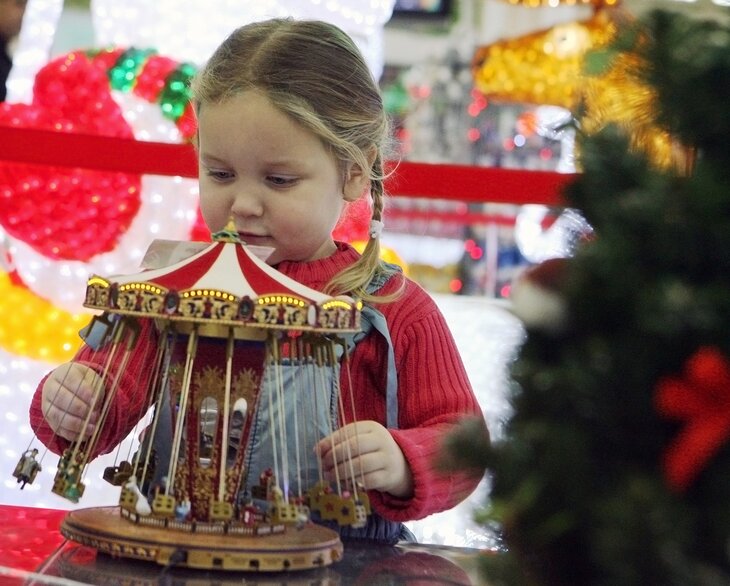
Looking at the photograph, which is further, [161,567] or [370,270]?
[370,270]

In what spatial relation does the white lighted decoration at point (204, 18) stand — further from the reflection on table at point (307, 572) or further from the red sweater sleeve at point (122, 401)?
the reflection on table at point (307, 572)

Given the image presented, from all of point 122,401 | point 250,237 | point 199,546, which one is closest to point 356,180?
point 250,237

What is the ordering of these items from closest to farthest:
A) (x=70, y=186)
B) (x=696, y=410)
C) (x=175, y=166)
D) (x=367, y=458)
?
(x=696, y=410)
(x=367, y=458)
(x=175, y=166)
(x=70, y=186)

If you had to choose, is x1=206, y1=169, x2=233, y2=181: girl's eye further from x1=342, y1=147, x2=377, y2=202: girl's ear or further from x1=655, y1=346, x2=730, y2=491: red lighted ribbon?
x1=655, y1=346, x2=730, y2=491: red lighted ribbon

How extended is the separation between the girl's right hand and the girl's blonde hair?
32cm

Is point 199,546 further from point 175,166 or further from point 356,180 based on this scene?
point 175,166

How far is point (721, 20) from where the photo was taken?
0.53 meters

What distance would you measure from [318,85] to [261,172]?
0.16 m

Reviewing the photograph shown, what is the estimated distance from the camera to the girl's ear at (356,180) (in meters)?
1.32

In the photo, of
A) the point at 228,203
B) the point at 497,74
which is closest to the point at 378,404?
the point at 228,203

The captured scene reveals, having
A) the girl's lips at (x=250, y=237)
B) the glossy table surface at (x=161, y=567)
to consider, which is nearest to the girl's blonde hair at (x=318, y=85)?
the girl's lips at (x=250, y=237)

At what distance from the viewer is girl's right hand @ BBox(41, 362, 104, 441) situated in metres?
1.04

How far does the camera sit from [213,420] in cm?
90

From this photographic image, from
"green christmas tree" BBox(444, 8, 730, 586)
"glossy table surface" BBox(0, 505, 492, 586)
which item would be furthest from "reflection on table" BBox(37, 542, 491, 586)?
"green christmas tree" BBox(444, 8, 730, 586)
